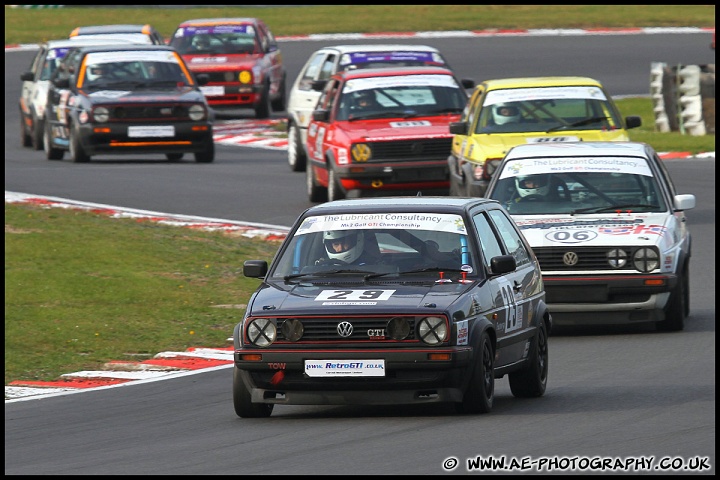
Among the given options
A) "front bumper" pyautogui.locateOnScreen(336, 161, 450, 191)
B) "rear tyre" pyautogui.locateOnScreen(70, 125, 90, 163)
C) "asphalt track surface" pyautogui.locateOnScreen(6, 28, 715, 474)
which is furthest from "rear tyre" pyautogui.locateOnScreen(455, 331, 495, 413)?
"rear tyre" pyautogui.locateOnScreen(70, 125, 90, 163)

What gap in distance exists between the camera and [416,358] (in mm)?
10094

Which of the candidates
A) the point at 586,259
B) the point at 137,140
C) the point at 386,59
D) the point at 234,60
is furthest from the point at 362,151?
the point at 234,60

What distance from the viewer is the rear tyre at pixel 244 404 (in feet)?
34.4

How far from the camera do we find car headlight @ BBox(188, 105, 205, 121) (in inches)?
1056

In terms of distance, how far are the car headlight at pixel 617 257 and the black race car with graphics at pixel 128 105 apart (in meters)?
13.2

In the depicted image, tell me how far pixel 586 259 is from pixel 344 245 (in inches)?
157

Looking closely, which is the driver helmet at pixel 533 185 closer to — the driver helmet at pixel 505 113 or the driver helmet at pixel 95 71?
the driver helmet at pixel 505 113

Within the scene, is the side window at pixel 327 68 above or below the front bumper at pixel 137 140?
above

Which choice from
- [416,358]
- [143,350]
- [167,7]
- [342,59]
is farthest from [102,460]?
[167,7]

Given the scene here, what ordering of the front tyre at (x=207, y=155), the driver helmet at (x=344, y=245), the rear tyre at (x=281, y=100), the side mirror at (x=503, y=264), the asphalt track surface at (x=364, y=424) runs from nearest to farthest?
the asphalt track surface at (x=364, y=424), the side mirror at (x=503, y=264), the driver helmet at (x=344, y=245), the front tyre at (x=207, y=155), the rear tyre at (x=281, y=100)

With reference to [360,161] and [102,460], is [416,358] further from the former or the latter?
[360,161]

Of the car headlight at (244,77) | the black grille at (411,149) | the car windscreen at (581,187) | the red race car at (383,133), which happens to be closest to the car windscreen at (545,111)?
the black grille at (411,149)

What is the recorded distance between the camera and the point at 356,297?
10.4 metres

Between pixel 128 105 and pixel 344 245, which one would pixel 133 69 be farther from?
pixel 344 245
